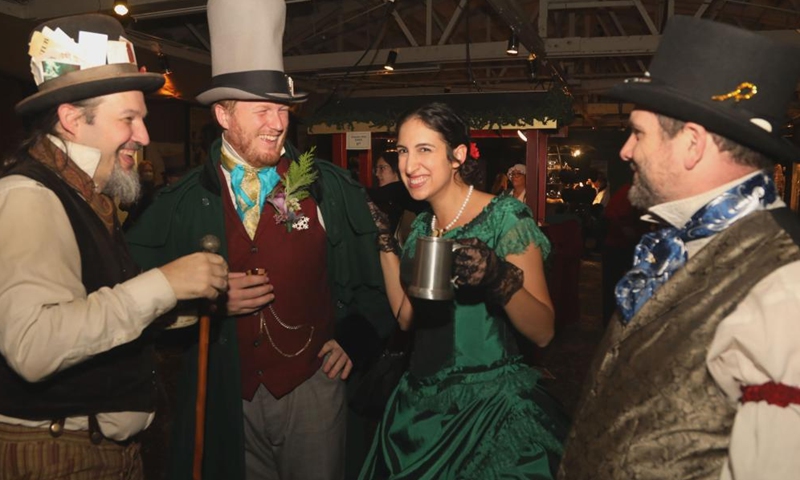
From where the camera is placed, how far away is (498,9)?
6.23 metres

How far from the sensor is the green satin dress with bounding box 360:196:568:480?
7.38 ft

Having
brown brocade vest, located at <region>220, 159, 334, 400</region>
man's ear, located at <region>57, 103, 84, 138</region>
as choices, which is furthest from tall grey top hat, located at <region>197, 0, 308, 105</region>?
man's ear, located at <region>57, 103, 84, 138</region>

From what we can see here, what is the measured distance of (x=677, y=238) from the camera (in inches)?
60.2

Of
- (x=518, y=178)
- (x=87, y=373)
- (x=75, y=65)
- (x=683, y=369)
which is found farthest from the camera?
(x=518, y=178)

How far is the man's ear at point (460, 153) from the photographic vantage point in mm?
2562

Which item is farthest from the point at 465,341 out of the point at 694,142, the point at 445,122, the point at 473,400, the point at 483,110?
the point at 483,110

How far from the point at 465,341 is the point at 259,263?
865 mm

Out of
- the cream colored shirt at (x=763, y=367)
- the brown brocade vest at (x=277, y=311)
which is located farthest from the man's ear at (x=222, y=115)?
the cream colored shirt at (x=763, y=367)

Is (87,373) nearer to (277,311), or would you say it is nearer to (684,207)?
(277,311)

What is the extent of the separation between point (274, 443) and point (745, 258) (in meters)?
1.88

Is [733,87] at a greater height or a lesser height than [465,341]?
greater

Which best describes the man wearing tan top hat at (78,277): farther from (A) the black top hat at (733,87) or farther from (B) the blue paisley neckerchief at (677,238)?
(A) the black top hat at (733,87)

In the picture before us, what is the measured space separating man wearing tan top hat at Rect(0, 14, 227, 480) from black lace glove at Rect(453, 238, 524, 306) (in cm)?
74

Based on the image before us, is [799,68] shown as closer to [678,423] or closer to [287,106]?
[678,423]
